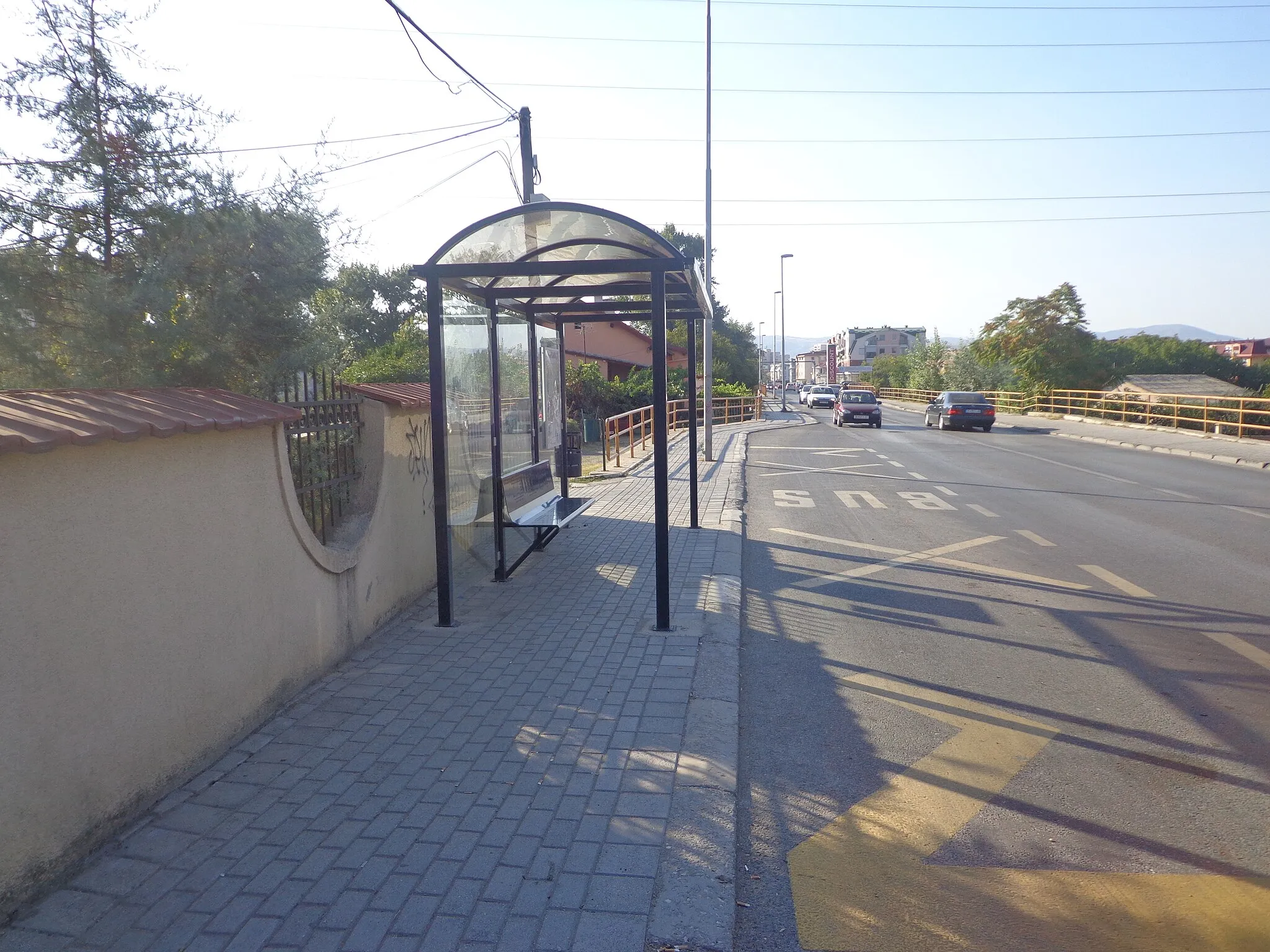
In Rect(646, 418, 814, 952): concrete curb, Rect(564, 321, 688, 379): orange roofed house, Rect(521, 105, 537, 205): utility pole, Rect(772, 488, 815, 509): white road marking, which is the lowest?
Rect(646, 418, 814, 952): concrete curb

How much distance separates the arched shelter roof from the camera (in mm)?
6637

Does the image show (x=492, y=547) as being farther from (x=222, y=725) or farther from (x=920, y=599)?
(x=222, y=725)

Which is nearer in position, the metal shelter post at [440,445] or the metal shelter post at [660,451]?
the metal shelter post at [660,451]

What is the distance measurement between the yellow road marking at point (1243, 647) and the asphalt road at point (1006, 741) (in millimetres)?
27

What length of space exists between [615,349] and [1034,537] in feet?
114

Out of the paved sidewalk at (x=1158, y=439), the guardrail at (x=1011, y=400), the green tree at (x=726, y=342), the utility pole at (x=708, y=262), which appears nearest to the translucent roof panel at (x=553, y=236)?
the utility pole at (x=708, y=262)

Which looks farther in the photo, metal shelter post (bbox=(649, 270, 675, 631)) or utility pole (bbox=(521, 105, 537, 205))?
utility pole (bbox=(521, 105, 537, 205))

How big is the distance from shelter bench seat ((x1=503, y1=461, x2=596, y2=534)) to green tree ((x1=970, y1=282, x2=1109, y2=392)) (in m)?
37.6

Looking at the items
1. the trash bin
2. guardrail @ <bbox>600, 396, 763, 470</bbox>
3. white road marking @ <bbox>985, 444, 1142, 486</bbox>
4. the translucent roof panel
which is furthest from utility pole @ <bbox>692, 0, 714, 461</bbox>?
the translucent roof panel

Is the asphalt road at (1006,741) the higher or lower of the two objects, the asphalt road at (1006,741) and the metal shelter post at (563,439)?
the lower

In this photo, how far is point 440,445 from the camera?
6.98 meters

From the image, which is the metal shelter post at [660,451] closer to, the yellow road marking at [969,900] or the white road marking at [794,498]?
the yellow road marking at [969,900]

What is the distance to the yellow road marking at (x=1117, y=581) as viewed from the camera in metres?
8.12

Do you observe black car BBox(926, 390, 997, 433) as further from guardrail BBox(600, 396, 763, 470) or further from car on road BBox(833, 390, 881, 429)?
guardrail BBox(600, 396, 763, 470)
